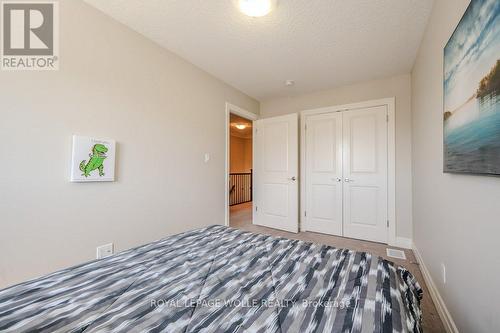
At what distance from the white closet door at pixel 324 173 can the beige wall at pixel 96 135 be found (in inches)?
73.3

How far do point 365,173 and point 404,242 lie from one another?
41.7 inches

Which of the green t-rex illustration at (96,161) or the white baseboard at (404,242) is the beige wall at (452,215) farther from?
the green t-rex illustration at (96,161)

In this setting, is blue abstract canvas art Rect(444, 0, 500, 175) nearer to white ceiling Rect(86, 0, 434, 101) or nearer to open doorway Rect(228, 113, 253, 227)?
white ceiling Rect(86, 0, 434, 101)

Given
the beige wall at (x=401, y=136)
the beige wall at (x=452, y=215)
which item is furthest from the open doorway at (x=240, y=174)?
the beige wall at (x=452, y=215)

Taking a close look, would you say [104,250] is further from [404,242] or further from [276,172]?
[404,242]

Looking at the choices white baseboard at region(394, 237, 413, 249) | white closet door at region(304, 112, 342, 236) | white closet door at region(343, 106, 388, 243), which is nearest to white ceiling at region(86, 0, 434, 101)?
white closet door at region(343, 106, 388, 243)

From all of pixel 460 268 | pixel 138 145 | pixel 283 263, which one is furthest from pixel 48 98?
pixel 460 268

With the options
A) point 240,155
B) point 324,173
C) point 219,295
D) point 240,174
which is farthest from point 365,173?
point 240,155

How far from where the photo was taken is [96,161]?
1.74 metres

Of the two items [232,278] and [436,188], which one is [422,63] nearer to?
[436,188]

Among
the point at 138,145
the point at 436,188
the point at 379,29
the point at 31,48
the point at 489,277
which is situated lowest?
the point at 489,277

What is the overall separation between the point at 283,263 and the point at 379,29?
2.28m

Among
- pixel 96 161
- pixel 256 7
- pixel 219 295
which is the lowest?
pixel 219 295

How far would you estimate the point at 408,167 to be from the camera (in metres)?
2.90
